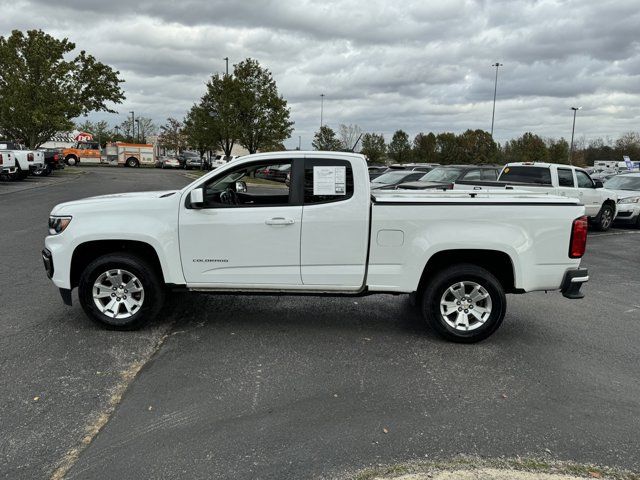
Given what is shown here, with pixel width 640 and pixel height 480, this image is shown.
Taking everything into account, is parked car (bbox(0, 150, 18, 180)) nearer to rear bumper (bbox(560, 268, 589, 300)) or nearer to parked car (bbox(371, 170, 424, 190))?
parked car (bbox(371, 170, 424, 190))

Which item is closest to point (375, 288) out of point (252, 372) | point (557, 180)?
point (252, 372)

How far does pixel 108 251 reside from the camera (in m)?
5.45

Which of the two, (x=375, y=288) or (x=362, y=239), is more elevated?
(x=362, y=239)

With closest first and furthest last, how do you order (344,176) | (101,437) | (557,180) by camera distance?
(101,437) < (344,176) < (557,180)

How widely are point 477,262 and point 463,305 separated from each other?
19.5 inches

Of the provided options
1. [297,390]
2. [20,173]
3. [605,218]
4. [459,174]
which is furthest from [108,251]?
[20,173]

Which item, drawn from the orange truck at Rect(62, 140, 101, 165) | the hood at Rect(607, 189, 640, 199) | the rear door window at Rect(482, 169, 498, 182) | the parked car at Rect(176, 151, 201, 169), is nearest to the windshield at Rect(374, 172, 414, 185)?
the rear door window at Rect(482, 169, 498, 182)

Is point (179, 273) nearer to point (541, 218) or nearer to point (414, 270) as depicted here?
point (414, 270)

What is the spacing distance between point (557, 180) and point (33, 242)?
1203cm

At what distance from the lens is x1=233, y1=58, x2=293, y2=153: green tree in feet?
121

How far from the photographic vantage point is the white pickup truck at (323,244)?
502cm

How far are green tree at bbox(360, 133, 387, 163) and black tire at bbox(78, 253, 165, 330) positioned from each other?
157 feet

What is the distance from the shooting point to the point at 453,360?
479cm

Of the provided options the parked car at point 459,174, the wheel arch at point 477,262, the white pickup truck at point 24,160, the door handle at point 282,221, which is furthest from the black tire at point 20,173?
the wheel arch at point 477,262
